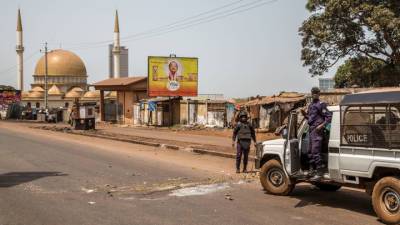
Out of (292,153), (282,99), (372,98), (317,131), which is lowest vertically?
(292,153)

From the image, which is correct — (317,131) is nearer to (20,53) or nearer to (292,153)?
(292,153)

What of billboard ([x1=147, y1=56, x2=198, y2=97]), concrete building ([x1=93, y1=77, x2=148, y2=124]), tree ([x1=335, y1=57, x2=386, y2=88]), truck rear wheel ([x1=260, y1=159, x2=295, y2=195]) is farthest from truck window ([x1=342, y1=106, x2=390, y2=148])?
concrete building ([x1=93, y1=77, x2=148, y2=124])

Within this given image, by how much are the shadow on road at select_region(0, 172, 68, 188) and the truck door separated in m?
5.93

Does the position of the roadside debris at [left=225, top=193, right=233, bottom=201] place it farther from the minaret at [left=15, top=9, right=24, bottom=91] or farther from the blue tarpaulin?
the minaret at [left=15, top=9, right=24, bottom=91]

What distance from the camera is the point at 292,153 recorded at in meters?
9.14

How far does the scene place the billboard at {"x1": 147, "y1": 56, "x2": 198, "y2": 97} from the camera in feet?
149

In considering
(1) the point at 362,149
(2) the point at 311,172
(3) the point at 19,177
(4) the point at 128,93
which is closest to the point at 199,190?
(2) the point at 311,172

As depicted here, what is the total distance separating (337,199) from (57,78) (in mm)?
105296

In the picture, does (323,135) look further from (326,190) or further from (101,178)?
(101,178)

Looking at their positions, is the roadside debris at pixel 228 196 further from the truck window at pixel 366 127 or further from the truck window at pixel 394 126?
the truck window at pixel 394 126

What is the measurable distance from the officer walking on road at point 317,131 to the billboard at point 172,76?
121 ft

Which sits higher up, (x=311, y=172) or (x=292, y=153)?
(x=292, y=153)

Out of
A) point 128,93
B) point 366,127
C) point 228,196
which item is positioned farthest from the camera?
point 128,93

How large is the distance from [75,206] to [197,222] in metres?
2.38
